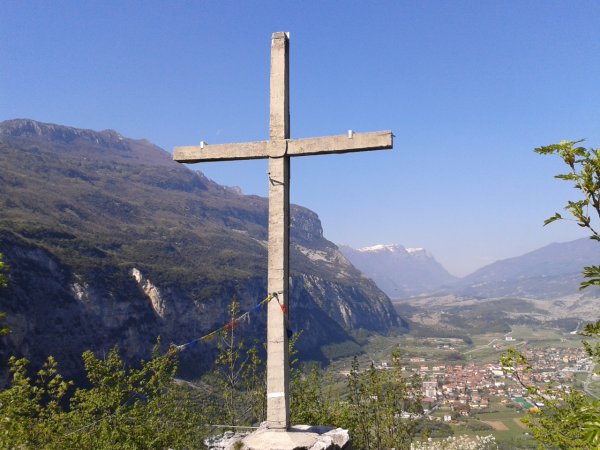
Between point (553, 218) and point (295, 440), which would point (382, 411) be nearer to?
point (295, 440)

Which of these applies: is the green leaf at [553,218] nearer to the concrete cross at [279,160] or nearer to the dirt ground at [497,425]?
the concrete cross at [279,160]

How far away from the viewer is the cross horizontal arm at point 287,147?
24.0 feet

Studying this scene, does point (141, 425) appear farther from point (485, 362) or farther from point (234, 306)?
point (485, 362)

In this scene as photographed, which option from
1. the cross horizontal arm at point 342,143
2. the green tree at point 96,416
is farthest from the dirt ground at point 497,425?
the cross horizontal arm at point 342,143

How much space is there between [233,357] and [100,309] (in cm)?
12325

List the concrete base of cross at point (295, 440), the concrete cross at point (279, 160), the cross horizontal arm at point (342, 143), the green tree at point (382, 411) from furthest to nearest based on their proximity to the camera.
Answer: the green tree at point (382, 411), the concrete cross at point (279, 160), the cross horizontal arm at point (342, 143), the concrete base of cross at point (295, 440)

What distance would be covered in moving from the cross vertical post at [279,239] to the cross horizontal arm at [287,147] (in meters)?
0.11

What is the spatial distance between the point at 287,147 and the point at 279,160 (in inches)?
10.1

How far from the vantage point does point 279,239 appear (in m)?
7.71

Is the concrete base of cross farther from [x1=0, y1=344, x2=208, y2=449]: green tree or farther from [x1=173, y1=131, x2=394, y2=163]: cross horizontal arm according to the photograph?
[x1=173, y1=131, x2=394, y2=163]: cross horizontal arm

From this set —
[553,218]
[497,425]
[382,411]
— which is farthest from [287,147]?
[497,425]

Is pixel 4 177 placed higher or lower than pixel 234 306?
higher

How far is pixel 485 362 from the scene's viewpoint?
193 meters

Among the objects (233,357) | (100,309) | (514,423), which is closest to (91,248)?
(100,309)
